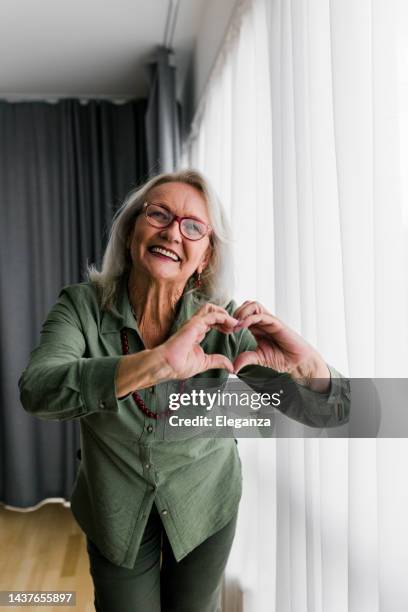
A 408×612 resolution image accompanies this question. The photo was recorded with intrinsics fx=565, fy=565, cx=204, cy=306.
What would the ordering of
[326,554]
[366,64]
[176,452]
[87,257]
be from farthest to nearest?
[87,257] < [176,452] < [326,554] < [366,64]

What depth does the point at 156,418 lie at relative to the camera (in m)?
1.21

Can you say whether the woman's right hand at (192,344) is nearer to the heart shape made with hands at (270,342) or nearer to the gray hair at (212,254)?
the heart shape made with hands at (270,342)

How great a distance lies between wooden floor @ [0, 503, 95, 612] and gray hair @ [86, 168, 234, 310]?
5.82ft

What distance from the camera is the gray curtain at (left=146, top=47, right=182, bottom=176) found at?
10.2ft

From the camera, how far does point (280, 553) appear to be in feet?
4.62

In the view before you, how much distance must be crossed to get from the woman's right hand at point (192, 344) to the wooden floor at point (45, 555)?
197 centimetres

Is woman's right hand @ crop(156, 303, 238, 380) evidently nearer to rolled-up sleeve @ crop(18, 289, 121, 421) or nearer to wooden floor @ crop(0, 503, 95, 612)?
rolled-up sleeve @ crop(18, 289, 121, 421)

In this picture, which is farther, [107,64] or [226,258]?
A: [107,64]

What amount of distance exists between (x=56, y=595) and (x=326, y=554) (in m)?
2.03

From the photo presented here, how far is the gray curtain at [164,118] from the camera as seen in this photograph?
311cm

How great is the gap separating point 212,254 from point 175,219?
157 mm

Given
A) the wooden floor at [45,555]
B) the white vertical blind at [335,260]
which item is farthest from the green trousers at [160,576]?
the wooden floor at [45,555]

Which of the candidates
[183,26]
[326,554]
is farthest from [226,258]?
[183,26]

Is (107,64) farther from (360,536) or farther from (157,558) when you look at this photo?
(360,536)
